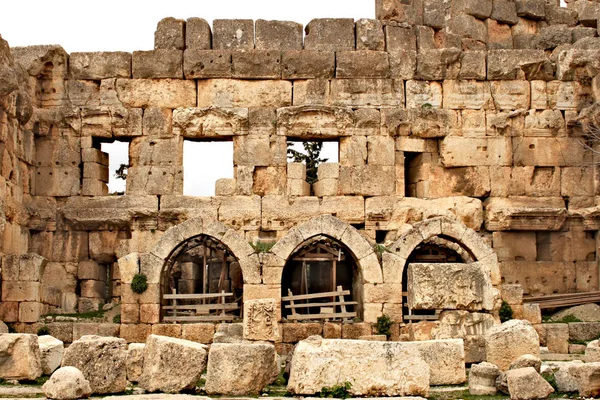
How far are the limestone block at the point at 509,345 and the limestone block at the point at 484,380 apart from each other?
926 mm

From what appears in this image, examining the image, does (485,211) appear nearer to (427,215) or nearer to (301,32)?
(427,215)

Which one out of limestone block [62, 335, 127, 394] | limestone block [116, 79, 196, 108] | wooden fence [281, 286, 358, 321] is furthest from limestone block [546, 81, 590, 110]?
limestone block [62, 335, 127, 394]

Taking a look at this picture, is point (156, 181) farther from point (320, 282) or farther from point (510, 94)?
point (510, 94)

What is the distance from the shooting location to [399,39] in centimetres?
2067

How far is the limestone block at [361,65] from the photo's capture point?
794 inches

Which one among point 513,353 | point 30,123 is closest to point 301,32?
point 30,123

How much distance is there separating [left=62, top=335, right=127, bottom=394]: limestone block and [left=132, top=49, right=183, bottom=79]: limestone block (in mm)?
10046

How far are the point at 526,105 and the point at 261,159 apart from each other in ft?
19.4

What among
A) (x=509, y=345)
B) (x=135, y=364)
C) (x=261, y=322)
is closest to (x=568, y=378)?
(x=509, y=345)

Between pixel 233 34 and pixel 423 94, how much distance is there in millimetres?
4316

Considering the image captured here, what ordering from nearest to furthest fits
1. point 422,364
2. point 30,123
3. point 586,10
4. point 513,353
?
point 422,364, point 513,353, point 30,123, point 586,10

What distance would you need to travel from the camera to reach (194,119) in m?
19.9

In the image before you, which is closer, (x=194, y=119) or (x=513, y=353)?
(x=513, y=353)

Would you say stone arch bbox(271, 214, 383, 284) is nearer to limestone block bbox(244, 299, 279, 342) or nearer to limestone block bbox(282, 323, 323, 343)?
limestone block bbox(282, 323, 323, 343)
